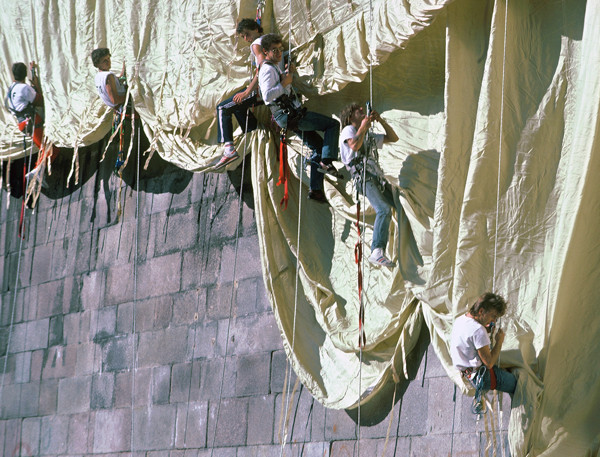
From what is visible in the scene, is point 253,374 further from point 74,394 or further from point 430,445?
point 74,394

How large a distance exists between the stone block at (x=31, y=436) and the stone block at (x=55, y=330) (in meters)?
0.63

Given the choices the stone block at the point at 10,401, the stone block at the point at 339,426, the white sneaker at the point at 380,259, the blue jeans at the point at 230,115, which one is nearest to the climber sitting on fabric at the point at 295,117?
the blue jeans at the point at 230,115

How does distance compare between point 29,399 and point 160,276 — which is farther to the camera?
point 29,399

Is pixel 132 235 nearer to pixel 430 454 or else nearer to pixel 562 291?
pixel 430 454

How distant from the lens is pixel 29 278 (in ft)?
28.8

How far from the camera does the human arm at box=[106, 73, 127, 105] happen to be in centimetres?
736

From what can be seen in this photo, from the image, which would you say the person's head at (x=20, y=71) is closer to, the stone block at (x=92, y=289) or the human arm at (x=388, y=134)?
the stone block at (x=92, y=289)

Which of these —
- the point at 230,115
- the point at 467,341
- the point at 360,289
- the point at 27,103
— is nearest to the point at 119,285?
the point at 27,103

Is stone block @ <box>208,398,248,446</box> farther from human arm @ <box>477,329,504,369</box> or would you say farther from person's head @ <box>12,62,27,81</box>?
person's head @ <box>12,62,27,81</box>

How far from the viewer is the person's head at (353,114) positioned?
5.75 metres

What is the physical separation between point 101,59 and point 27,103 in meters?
1.09

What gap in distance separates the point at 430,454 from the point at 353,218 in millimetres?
1407

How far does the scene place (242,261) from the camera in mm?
6898

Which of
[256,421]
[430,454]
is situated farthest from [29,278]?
[430,454]
